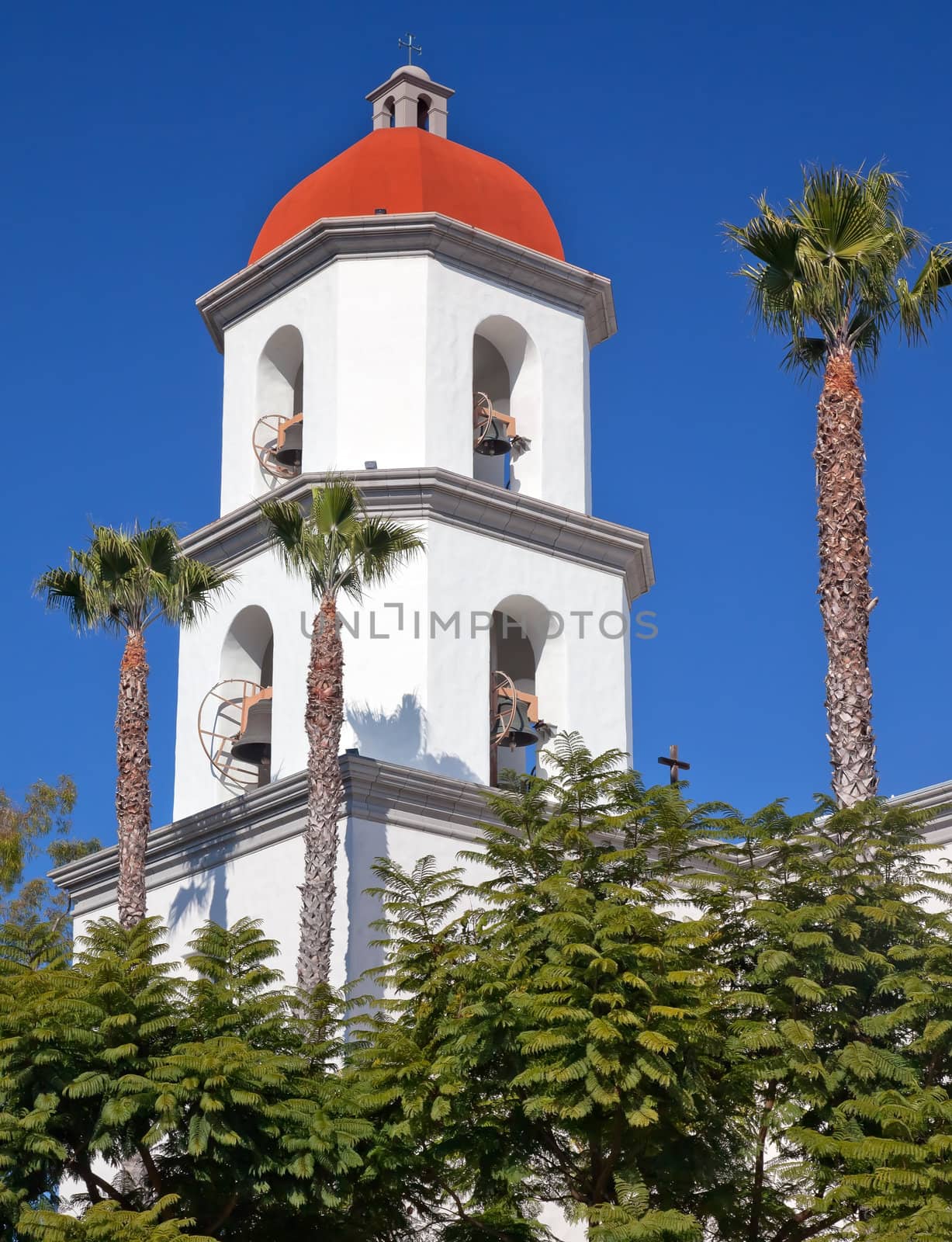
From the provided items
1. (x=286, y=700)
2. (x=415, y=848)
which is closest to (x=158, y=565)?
(x=286, y=700)

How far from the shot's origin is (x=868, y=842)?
19.3 metres

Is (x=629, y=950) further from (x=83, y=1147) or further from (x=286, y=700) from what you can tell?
(x=286, y=700)

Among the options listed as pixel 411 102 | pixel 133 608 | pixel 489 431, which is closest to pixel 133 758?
pixel 133 608

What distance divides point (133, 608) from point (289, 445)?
4.78 metres

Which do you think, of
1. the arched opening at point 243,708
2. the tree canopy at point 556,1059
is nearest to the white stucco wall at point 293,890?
the arched opening at point 243,708

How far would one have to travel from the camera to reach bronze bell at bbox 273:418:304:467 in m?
29.8

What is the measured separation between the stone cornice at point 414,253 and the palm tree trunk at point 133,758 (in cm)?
672

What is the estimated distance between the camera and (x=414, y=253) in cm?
2908

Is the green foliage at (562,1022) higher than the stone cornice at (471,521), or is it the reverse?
the stone cornice at (471,521)

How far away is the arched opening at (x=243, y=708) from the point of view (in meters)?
28.6

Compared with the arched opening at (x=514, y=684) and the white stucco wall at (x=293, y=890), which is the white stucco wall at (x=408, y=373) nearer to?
the arched opening at (x=514, y=684)

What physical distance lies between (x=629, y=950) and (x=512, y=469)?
40.9ft

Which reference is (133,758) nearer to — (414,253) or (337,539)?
(337,539)

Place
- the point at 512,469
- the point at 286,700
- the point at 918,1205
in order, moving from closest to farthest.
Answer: the point at 918,1205, the point at 286,700, the point at 512,469
